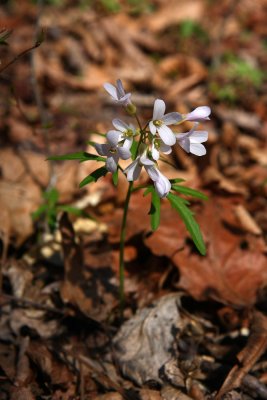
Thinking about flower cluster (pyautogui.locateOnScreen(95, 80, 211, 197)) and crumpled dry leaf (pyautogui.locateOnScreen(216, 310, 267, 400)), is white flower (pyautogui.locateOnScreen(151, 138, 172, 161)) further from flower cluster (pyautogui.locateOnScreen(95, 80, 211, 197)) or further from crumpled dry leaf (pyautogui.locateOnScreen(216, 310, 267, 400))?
crumpled dry leaf (pyautogui.locateOnScreen(216, 310, 267, 400))

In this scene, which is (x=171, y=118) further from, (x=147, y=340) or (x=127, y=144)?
(x=147, y=340)

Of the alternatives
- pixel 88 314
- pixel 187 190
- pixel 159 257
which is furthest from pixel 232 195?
pixel 88 314

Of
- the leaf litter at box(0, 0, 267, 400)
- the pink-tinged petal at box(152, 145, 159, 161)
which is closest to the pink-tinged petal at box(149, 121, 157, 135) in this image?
the pink-tinged petal at box(152, 145, 159, 161)

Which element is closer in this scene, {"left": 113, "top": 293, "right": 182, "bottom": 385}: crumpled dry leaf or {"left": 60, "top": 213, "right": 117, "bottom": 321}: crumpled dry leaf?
{"left": 113, "top": 293, "right": 182, "bottom": 385}: crumpled dry leaf

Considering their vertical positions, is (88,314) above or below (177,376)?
above

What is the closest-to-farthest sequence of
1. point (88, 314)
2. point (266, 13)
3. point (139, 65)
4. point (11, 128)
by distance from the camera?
point (88, 314)
point (11, 128)
point (139, 65)
point (266, 13)

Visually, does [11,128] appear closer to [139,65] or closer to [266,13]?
[139,65]
